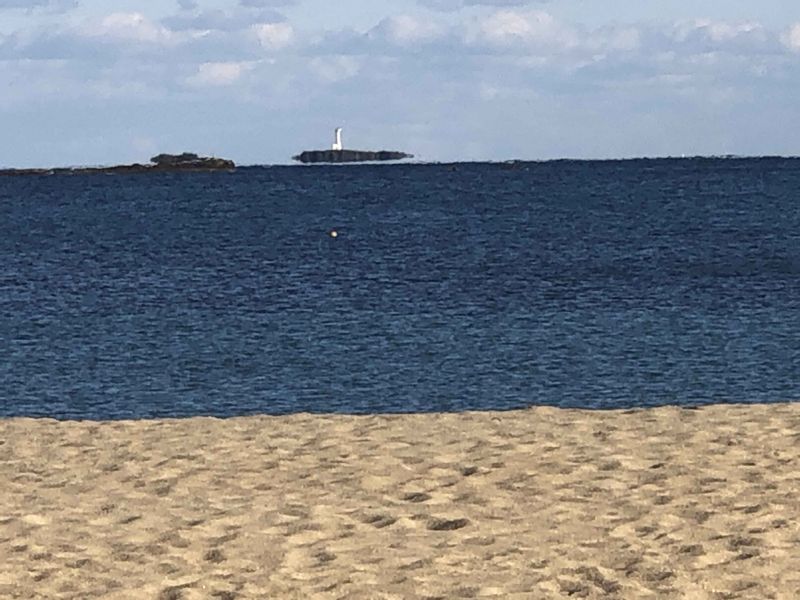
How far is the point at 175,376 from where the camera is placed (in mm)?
23516

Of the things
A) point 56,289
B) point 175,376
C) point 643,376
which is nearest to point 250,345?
point 175,376

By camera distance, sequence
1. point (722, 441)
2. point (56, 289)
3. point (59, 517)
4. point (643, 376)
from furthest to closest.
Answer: point (56, 289) → point (643, 376) → point (722, 441) → point (59, 517)

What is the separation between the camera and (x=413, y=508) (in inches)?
423

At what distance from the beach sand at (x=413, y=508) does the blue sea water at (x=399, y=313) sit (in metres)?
6.14

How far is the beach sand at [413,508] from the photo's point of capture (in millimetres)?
8898

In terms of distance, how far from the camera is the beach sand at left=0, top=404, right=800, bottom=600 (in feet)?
29.2

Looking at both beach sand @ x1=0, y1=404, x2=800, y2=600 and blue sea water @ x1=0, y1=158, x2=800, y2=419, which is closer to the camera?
beach sand @ x1=0, y1=404, x2=800, y2=600

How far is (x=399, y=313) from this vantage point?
3316 cm

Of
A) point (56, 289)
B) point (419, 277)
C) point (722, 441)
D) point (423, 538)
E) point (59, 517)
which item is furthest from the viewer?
point (419, 277)

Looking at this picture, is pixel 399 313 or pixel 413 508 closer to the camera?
pixel 413 508

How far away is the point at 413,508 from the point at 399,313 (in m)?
22.4

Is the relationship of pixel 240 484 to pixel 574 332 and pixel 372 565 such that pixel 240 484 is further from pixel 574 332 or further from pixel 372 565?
pixel 574 332

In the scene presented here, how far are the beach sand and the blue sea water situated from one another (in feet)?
20.2

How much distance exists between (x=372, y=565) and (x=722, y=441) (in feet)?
15.4
